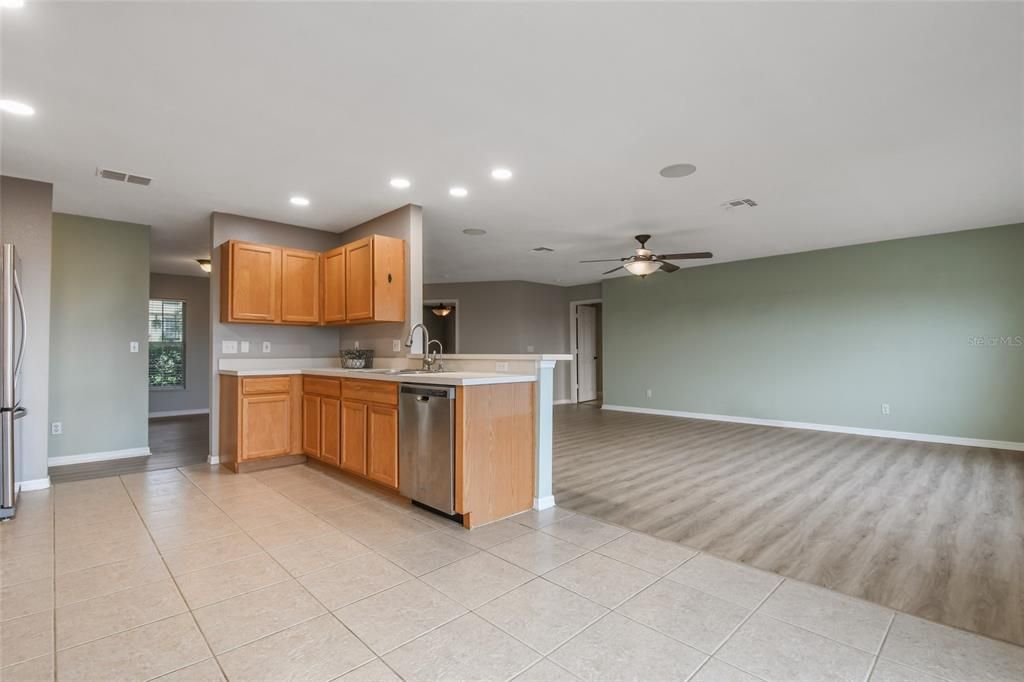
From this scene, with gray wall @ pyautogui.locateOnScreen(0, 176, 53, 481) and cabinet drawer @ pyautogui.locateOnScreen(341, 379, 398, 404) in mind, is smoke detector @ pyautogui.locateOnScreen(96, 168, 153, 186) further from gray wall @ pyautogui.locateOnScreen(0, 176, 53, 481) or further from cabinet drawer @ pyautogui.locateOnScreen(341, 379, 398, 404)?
cabinet drawer @ pyautogui.locateOnScreen(341, 379, 398, 404)

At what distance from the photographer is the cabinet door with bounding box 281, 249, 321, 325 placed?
4.86 m

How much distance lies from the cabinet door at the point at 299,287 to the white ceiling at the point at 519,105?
1.54ft

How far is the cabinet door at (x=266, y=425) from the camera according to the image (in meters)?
4.27

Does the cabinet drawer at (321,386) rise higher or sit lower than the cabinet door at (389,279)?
lower

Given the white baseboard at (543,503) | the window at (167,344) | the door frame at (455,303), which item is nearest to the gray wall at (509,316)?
the door frame at (455,303)

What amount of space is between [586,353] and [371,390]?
7.33 metres

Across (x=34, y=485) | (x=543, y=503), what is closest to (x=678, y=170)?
(x=543, y=503)

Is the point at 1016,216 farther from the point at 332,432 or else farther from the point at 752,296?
the point at 332,432

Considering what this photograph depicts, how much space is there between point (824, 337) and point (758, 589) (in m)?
5.50

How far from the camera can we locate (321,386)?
14.2ft

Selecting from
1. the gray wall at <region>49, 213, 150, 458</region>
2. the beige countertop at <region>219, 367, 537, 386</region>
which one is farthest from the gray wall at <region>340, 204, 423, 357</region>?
the gray wall at <region>49, 213, 150, 458</region>

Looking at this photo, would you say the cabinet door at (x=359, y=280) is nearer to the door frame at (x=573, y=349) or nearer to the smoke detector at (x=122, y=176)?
the smoke detector at (x=122, y=176)

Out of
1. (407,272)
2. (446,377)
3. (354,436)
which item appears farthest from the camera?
(407,272)

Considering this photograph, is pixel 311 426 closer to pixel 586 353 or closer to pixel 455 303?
pixel 455 303
